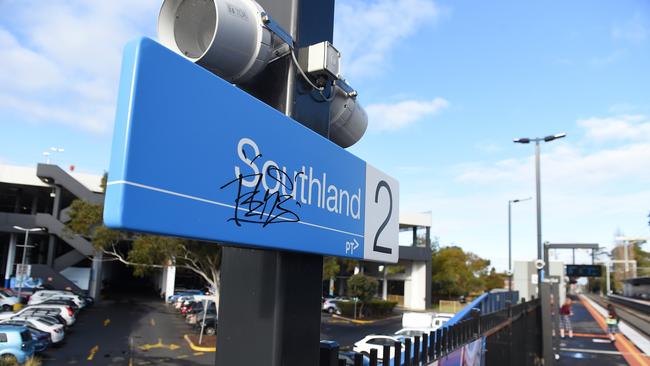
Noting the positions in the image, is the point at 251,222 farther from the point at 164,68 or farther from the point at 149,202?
the point at 164,68

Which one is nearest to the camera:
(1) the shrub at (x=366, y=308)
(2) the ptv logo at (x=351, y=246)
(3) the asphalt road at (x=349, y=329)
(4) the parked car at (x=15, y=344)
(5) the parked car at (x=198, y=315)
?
(2) the ptv logo at (x=351, y=246)

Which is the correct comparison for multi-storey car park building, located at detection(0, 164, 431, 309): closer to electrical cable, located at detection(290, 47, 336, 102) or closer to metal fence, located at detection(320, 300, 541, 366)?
metal fence, located at detection(320, 300, 541, 366)

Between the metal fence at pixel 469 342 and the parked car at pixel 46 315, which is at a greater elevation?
the metal fence at pixel 469 342

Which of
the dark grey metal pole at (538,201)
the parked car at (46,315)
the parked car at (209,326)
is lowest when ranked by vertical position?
the parked car at (209,326)

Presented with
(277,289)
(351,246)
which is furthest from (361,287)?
(277,289)

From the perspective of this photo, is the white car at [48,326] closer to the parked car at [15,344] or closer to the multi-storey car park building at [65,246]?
the parked car at [15,344]

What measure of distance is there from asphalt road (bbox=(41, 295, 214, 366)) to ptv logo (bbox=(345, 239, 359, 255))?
16.5 metres

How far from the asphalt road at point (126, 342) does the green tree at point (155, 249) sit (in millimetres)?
3006

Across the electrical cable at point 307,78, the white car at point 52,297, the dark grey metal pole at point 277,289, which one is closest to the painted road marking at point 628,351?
the dark grey metal pole at point 277,289

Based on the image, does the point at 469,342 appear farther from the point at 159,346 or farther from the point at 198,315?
the point at 198,315

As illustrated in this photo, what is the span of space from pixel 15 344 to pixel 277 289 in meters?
17.4

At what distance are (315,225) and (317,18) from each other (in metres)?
1.25

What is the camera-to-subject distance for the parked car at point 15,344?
15.4 metres

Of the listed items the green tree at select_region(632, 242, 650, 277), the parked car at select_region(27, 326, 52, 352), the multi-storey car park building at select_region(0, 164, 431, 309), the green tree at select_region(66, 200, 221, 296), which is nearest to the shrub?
the multi-storey car park building at select_region(0, 164, 431, 309)
